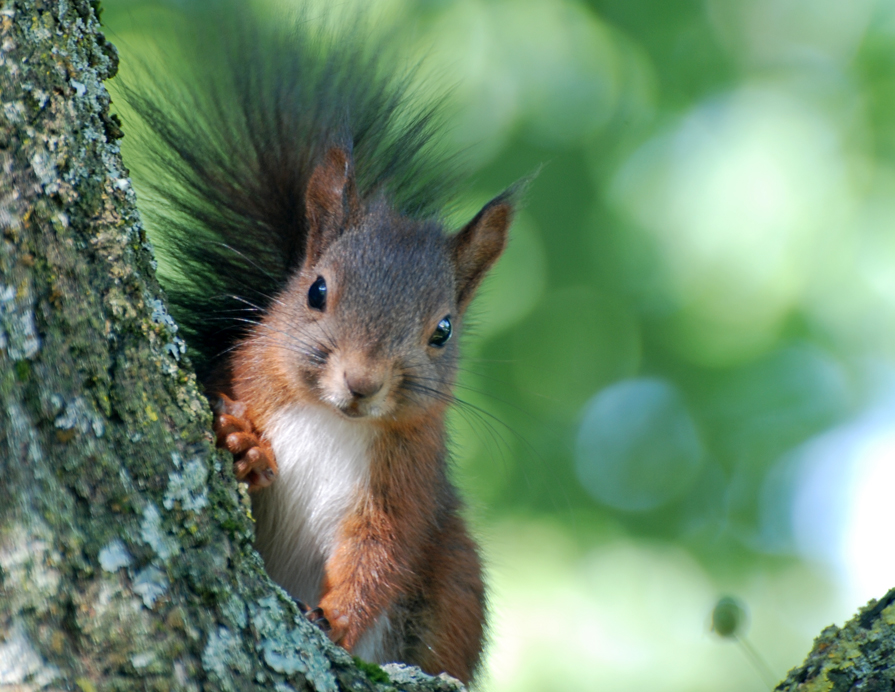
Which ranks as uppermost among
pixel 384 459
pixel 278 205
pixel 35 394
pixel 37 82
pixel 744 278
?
pixel 744 278

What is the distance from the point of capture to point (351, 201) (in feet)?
8.02

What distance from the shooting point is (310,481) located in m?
2.28

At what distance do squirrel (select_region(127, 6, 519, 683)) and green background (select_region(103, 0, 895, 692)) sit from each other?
2.10 m

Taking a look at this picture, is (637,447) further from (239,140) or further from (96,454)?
(96,454)

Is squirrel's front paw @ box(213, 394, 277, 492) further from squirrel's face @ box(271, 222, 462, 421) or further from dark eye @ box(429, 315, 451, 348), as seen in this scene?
dark eye @ box(429, 315, 451, 348)

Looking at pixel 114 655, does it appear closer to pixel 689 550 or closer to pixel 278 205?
pixel 278 205

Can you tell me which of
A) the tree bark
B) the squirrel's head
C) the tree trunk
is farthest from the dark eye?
the tree bark

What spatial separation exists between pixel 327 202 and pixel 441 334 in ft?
1.57

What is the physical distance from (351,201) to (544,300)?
2.58 metres

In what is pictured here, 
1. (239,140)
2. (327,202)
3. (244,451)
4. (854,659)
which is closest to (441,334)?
(327,202)

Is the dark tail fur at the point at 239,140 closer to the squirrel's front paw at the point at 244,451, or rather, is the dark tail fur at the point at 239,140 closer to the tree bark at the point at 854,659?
the squirrel's front paw at the point at 244,451

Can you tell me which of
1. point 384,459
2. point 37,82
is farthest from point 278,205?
point 37,82

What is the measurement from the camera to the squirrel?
220cm

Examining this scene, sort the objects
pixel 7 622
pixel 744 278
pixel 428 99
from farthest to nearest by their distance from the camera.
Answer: pixel 744 278 < pixel 428 99 < pixel 7 622
